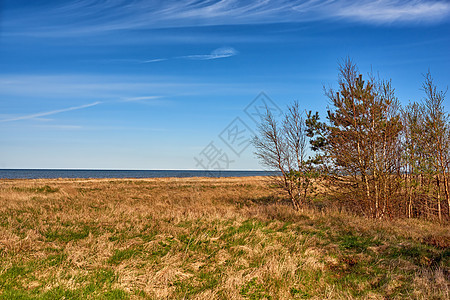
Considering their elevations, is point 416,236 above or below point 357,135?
below

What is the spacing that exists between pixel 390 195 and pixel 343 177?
2.05 meters

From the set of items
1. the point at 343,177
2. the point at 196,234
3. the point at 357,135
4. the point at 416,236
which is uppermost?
the point at 357,135

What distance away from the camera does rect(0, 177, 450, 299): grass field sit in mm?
5594

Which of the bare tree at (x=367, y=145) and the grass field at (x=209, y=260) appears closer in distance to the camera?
the grass field at (x=209, y=260)

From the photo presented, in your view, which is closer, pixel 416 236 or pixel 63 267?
pixel 63 267

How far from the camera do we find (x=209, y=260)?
Result: 700 cm

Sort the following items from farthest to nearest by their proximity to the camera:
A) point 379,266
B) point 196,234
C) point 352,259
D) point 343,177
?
point 343,177
point 196,234
point 352,259
point 379,266

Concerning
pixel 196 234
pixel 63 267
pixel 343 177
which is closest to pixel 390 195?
pixel 343 177

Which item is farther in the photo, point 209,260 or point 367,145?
point 367,145

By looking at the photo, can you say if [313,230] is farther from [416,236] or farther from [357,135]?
[357,135]

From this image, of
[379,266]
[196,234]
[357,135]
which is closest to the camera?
[379,266]

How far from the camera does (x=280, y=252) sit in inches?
307

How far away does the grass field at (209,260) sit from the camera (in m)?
5.59

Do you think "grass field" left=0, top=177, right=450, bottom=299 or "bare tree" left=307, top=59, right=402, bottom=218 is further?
"bare tree" left=307, top=59, right=402, bottom=218
